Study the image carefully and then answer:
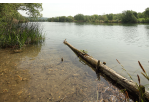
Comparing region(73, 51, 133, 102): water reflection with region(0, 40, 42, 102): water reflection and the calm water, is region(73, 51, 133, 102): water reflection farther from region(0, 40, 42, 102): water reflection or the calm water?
region(0, 40, 42, 102): water reflection

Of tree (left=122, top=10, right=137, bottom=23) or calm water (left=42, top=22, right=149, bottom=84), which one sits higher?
tree (left=122, top=10, right=137, bottom=23)

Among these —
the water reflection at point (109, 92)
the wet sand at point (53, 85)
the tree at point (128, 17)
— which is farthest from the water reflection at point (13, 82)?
the tree at point (128, 17)

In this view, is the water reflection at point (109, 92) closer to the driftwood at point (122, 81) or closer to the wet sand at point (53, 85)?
the wet sand at point (53, 85)

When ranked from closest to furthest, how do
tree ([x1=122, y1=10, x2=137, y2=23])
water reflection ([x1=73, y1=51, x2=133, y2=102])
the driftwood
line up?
the driftwood → water reflection ([x1=73, y1=51, x2=133, y2=102]) → tree ([x1=122, y1=10, x2=137, y2=23])

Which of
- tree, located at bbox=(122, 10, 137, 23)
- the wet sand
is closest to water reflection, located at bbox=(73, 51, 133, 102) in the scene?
the wet sand

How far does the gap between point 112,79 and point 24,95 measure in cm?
381

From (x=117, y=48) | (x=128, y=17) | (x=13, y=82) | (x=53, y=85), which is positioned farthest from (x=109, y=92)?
(x=128, y=17)

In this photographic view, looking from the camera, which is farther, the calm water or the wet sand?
the calm water

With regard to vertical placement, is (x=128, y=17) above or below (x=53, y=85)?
above

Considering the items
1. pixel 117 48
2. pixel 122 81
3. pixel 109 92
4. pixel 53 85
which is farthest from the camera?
pixel 117 48

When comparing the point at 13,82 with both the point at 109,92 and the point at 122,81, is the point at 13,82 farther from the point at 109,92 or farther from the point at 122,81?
the point at 122,81

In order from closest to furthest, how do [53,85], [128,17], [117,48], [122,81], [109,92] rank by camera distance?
[109,92]
[122,81]
[53,85]
[117,48]
[128,17]

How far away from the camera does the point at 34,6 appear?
16297 mm

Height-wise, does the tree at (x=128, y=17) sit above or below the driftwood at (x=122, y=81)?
above
